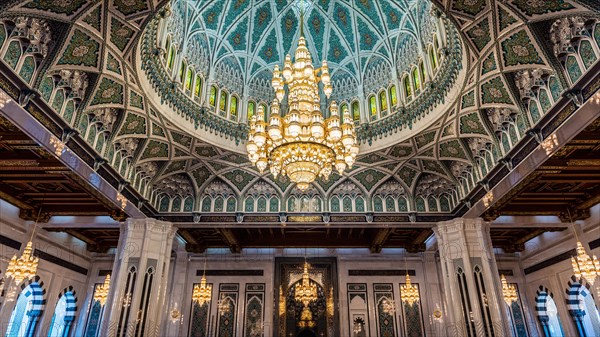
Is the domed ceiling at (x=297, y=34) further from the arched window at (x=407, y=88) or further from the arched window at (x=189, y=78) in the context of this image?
the arched window at (x=407, y=88)

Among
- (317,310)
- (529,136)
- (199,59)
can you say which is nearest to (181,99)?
(199,59)

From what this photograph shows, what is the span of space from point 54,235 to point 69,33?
31.5ft

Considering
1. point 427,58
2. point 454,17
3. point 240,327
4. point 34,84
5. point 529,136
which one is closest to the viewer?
point 34,84

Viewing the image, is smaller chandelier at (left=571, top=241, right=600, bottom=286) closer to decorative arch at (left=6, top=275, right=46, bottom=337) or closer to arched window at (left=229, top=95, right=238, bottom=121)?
arched window at (left=229, top=95, right=238, bottom=121)

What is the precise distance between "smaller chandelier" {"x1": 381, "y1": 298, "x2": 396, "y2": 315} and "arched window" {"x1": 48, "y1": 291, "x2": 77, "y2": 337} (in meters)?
12.1

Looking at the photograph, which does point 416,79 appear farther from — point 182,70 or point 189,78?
point 182,70

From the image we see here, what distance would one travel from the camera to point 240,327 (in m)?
14.0

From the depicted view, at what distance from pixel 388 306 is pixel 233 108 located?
380 inches

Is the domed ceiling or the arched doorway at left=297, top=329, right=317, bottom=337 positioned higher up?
the domed ceiling

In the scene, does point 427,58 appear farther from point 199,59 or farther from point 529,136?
point 199,59

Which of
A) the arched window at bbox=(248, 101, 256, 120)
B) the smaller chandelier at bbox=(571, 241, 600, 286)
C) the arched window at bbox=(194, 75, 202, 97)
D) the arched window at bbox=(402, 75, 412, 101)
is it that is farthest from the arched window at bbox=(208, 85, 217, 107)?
the smaller chandelier at bbox=(571, 241, 600, 286)

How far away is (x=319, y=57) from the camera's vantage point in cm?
1320

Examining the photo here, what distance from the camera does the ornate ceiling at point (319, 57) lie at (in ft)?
20.7

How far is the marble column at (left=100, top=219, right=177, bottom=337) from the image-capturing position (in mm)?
10055
